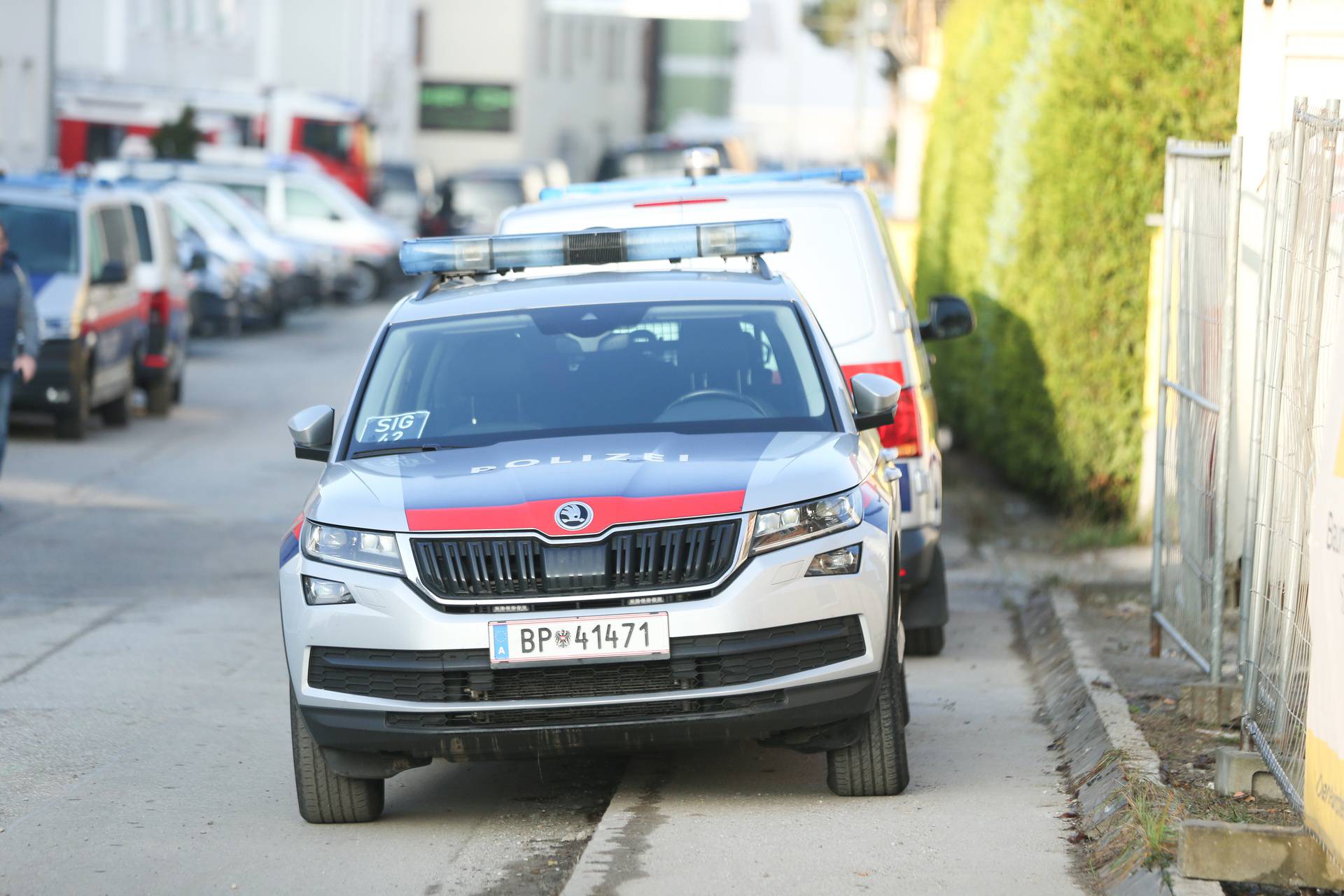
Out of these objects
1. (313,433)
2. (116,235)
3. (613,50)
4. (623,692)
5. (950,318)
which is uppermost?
(613,50)

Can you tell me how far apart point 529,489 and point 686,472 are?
46 cm

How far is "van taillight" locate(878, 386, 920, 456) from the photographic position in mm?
8570

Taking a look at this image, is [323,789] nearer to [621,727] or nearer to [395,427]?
[621,727]

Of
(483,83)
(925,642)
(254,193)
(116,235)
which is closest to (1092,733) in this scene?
(925,642)

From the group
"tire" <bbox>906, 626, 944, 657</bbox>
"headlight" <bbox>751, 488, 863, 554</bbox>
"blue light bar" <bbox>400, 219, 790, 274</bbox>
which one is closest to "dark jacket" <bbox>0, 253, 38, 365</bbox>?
"blue light bar" <bbox>400, 219, 790, 274</bbox>

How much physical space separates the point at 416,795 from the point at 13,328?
22.8 ft

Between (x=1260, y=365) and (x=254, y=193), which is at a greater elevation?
(x=1260, y=365)

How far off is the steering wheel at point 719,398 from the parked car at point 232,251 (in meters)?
21.4

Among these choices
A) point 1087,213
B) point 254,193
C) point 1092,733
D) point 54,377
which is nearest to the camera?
point 1092,733

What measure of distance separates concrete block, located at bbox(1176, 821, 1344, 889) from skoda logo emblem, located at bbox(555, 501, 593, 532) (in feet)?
5.96

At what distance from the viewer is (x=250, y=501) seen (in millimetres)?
14570

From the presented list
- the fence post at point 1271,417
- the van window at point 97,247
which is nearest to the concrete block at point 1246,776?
the fence post at point 1271,417

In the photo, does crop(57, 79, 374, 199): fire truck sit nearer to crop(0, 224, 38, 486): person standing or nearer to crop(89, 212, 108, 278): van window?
crop(89, 212, 108, 278): van window

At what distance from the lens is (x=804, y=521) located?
6.02m
